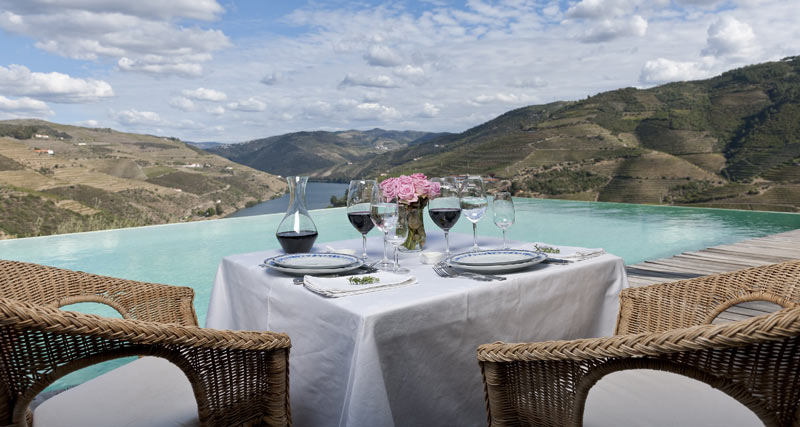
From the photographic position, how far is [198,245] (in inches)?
235

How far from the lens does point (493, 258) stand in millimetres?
1624

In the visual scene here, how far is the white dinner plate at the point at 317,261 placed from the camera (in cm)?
151

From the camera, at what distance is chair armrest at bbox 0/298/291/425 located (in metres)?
0.85

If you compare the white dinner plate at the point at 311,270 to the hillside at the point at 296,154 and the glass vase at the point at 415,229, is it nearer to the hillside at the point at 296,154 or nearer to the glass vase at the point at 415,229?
the glass vase at the point at 415,229

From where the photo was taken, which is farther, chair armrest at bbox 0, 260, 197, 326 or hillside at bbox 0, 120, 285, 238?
hillside at bbox 0, 120, 285, 238

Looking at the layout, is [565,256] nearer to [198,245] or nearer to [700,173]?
[198,245]

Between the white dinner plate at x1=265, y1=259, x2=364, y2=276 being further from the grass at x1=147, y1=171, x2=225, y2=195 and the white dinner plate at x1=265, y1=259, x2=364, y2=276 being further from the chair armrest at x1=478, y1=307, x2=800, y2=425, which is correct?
the grass at x1=147, y1=171, x2=225, y2=195

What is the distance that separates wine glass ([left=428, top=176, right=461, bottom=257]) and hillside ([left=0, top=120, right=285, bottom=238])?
14.7 m

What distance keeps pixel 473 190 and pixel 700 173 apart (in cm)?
2434

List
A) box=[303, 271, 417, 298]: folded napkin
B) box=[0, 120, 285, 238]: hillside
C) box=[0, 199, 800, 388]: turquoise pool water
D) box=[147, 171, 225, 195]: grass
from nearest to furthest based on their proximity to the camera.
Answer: box=[303, 271, 417, 298]: folded napkin < box=[0, 199, 800, 388]: turquoise pool water < box=[0, 120, 285, 238]: hillside < box=[147, 171, 225, 195]: grass

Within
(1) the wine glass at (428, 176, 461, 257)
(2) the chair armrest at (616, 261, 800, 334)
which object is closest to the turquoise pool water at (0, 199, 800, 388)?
(1) the wine glass at (428, 176, 461, 257)

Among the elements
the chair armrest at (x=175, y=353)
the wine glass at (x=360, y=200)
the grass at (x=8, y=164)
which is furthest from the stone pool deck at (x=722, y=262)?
the grass at (x=8, y=164)

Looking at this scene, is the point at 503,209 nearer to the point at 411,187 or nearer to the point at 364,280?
the point at 411,187

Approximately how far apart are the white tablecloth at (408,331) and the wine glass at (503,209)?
20 cm
